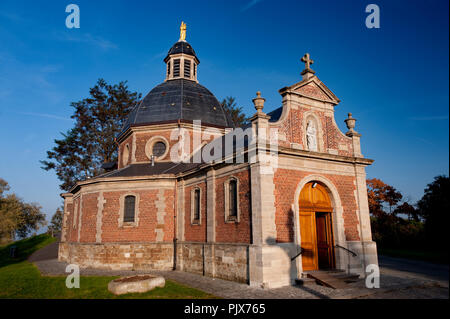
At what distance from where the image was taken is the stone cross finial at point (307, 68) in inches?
578

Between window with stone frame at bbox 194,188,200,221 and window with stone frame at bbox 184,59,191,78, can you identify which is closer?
window with stone frame at bbox 194,188,200,221

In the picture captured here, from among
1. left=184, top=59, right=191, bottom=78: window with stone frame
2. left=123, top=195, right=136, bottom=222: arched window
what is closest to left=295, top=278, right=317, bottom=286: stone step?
left=123, top=195, right=136, bottom=222: arched window

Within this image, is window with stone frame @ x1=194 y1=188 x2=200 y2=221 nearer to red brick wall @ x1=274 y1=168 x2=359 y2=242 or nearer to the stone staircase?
red brick wall @ x1=274 y1=168 x2=359 y2=242

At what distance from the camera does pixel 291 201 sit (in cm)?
1258

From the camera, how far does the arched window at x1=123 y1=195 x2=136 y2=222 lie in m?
18.1

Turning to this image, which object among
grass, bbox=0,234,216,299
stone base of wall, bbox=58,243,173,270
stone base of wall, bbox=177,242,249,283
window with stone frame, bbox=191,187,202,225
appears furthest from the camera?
stone base of wall, bbox=58,243,173,270

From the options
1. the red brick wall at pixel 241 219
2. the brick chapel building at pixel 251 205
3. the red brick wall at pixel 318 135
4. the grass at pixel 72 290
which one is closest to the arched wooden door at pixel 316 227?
the brick chapel building at pixel 251 205

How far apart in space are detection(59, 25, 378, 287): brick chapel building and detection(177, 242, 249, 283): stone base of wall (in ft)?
0.15

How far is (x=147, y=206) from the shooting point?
59.1ft

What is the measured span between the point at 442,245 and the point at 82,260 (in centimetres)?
1851

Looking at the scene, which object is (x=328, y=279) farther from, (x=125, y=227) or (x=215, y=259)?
(x=125, y=227)

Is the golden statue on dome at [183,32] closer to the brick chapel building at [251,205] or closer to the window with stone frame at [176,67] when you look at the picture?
the window with stone frame at [176,67]
